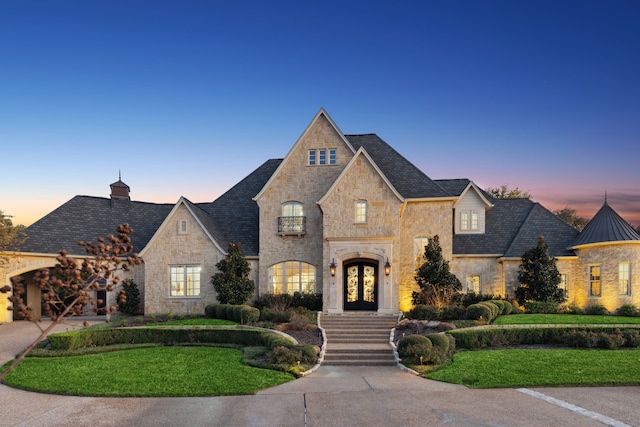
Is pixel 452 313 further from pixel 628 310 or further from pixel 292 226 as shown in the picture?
pixel 628 310

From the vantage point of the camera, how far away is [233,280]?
25984mm

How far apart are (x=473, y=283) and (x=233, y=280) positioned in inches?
573

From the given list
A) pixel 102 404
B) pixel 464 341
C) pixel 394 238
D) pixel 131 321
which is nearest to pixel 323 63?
pixel 394 238

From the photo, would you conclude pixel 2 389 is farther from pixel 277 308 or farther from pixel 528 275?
pixel 528 275

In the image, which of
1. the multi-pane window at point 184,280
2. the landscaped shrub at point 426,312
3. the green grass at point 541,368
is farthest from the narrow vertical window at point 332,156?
the green grass at point 541,368

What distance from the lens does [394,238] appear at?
2505 cm

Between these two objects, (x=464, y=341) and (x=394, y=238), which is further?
(x=394, y=238)

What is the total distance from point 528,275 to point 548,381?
14911 millimetres

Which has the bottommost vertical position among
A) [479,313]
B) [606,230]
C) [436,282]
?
[479,313]

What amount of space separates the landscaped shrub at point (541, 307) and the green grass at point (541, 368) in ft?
28.0

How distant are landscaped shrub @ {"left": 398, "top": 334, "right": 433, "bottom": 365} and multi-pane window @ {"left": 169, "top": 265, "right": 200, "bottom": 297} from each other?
14.6 metres

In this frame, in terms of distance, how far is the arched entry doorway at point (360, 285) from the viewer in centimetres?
2648

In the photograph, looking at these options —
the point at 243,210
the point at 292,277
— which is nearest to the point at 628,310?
the point at 292,277

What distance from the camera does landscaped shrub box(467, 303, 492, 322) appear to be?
2152 centimetres
